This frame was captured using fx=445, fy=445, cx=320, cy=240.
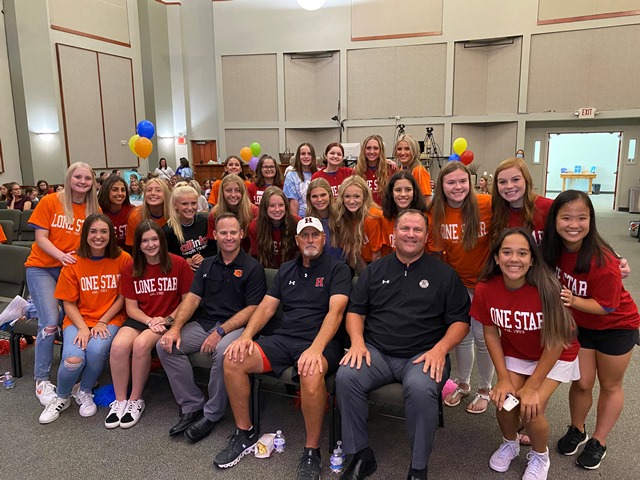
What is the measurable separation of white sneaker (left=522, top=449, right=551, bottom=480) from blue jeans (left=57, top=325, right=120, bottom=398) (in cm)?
244

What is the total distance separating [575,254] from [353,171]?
2208mm

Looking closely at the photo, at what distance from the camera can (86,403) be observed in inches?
111

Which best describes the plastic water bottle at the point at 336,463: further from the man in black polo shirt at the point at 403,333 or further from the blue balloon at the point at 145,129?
the blue balloon at the point at 145,129

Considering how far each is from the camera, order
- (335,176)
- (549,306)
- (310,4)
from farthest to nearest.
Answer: (310,4), (335,176), (549,306)

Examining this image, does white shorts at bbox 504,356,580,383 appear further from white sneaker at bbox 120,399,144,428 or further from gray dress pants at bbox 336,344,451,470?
white sneaker at bbox 120,399,144,428

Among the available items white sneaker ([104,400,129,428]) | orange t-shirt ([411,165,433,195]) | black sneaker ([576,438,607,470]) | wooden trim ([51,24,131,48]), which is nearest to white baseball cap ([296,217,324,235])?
orange t-shirt ([411,165,433,195])

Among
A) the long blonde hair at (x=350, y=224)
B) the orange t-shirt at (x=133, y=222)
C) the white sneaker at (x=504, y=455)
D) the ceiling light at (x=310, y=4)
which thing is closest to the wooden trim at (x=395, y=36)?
the ceiling light at (x=310, y=4)

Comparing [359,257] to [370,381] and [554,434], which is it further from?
[554,434]

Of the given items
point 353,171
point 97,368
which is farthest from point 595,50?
point 97,368

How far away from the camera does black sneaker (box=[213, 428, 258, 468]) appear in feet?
7.49

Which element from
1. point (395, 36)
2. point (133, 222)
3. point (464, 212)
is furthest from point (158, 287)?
point (395, 36)

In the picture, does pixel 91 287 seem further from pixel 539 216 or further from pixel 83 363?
pixel 539 216

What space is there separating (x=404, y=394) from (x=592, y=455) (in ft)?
3.35

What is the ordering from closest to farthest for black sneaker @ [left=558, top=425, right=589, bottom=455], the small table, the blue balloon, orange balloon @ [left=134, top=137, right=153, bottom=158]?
black sneaker @ [left=558, top=425, right=589, bottom=455] → orange balloon @ [left=134, top=137, right=153, bottom=158] → the blue balloon → the small table
